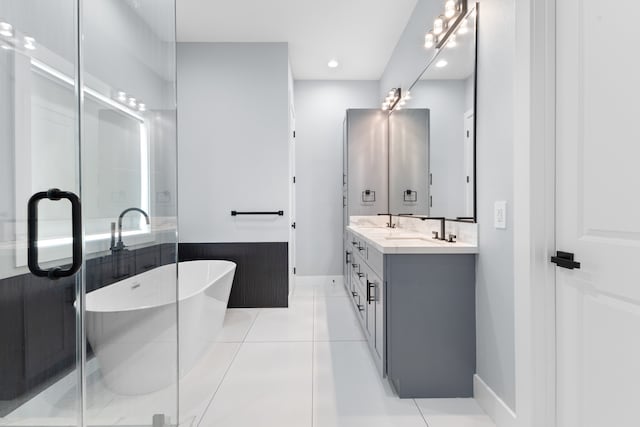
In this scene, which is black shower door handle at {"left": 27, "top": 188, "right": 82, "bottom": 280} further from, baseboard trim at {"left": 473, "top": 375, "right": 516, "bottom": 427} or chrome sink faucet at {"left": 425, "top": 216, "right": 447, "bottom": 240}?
chrome sink faucet at {"left": 425, "top": 216, "right": 447, "bottom": 240}

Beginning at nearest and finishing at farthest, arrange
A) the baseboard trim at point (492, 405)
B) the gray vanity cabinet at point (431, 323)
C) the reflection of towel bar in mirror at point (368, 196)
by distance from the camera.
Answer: the baseboard trim at point (492, 405) < the gray vanity cabinet at point (431, 323) < the reflection of towel bar in mirror at point (368, 196)

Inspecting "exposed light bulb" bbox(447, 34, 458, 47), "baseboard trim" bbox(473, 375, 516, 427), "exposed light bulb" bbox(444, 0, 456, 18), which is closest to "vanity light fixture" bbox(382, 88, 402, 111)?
"exposed light bulb" bbox(447, 34, 458, 47)

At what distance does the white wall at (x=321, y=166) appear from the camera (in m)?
4.54

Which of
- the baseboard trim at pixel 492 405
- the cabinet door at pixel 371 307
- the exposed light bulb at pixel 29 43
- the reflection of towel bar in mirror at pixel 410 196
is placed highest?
the exposed light bulb at pixel 29 43

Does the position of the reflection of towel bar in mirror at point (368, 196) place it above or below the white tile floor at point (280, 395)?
above

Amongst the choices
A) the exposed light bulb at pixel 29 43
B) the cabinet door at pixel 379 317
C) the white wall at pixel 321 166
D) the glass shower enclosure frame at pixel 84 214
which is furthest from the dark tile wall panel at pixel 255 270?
the exposed light bulb at pixel 29 43

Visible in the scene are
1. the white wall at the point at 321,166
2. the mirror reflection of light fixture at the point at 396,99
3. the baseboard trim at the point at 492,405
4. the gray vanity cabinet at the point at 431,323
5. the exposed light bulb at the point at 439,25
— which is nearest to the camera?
the baseboard trim at the point at 492,405

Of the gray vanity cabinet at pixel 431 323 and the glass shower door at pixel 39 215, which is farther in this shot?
the gray vanity cabinet at pixel 431 323

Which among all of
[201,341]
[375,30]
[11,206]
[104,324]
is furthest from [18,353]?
[375,30]

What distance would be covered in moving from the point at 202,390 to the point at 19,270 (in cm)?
138

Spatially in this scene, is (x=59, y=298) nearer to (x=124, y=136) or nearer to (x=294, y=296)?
(x=124, y=136)

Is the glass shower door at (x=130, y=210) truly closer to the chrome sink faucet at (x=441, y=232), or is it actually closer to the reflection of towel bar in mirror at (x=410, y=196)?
the chrome sink faucet at (x=441, y=232)
